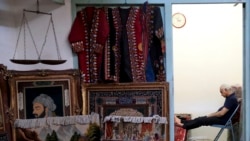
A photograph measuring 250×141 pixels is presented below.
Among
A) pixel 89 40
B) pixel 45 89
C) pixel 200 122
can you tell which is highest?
pixel 89 40

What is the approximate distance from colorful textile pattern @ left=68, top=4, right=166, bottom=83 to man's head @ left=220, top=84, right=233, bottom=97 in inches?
76.6

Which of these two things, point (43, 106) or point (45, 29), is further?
point (45, 29)

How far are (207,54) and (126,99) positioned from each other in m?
2.46

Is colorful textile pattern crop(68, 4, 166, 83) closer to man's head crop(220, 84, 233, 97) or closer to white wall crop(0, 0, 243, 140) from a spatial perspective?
man's head crop(220, 84, 233, 97)

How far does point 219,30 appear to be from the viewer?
4.98 metres

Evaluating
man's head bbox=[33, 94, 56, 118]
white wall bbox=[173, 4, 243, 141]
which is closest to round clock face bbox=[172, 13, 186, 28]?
white wall bbox=[173, 4, 243, 141]

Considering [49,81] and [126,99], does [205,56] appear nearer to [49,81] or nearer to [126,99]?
[126,99]

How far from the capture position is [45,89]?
290 cm

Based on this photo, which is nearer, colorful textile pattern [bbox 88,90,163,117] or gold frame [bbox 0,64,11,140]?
gold frame [bbox 0,64,11,140]

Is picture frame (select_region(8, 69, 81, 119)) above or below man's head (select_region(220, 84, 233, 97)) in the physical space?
above

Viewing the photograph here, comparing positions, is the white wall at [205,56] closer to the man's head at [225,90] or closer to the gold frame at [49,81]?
the man's head at [225,90]

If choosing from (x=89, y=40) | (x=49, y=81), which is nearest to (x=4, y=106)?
(x=49, y=81)

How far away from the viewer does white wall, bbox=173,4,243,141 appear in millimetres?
4977

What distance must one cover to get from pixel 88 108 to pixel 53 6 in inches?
40.7
